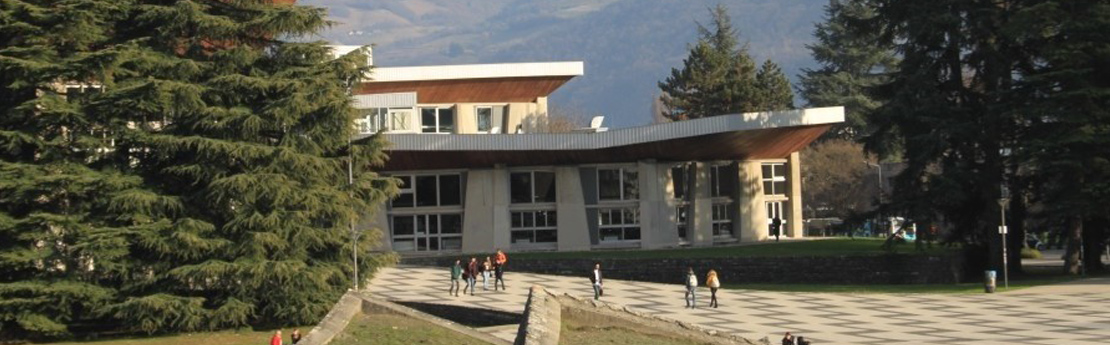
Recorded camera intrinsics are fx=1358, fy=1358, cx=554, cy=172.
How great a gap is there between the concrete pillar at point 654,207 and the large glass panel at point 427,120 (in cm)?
1016

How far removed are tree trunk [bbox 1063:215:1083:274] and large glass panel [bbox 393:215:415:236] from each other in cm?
2857

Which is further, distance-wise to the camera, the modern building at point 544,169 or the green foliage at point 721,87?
the green foliage at point 721,87

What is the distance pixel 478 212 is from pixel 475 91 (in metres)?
7.18

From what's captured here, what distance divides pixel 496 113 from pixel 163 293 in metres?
32.6

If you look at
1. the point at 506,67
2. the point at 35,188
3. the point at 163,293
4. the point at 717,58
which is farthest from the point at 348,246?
the point at 717,58

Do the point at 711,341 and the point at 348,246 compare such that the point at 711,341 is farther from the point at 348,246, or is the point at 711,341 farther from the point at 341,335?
the point at 348,246

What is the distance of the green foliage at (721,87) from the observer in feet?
301

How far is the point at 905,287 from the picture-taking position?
52000mm

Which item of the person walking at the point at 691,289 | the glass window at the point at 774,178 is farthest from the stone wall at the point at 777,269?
the glass window at the point at 774,178

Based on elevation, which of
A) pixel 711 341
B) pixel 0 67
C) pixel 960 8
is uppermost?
pixel 960 8

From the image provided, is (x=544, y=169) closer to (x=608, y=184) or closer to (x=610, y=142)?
(x=608, y=184)

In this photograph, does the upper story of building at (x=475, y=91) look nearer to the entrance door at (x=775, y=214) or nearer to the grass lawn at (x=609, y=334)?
the entrance door at (x=775, y=214)

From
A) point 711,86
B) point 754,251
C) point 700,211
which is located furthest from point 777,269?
point 711,86

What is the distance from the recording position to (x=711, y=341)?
101 feet
